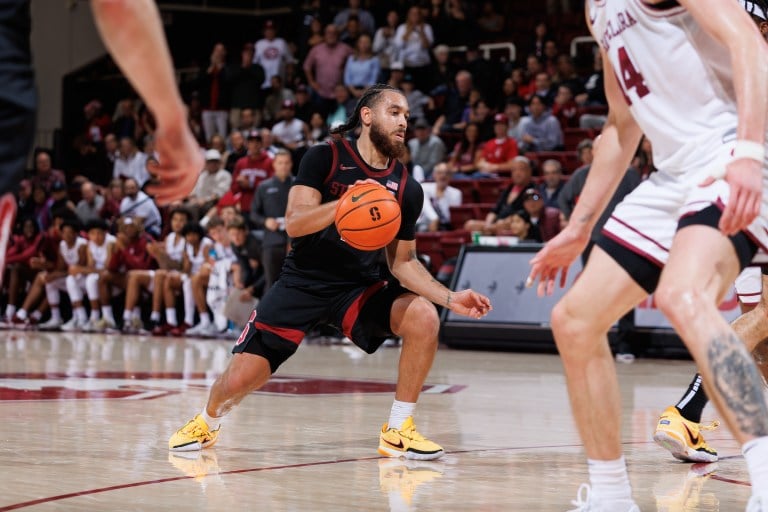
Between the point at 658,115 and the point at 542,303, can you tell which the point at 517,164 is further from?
the point at 658,115

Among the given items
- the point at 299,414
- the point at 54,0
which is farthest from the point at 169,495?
the point at 54,0

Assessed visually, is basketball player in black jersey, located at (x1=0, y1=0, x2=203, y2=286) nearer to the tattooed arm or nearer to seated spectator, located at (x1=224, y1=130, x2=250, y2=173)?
the tattooed arm

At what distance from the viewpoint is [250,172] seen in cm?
1711

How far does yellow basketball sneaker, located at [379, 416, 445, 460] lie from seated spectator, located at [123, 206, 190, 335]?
11304mm

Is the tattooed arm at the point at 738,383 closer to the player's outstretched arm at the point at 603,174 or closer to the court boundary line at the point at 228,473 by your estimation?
the player's outstretched arm at the point at 603,174

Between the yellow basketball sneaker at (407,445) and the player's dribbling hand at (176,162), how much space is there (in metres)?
2.53

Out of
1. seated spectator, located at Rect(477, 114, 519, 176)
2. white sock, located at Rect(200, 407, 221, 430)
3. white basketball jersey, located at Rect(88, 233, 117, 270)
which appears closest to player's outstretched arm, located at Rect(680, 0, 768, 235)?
white sock, located at Rect(200, 407, 221, 430)

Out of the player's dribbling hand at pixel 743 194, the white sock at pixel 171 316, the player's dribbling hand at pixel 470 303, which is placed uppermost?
the player's dribbling hand at pixel 743 194

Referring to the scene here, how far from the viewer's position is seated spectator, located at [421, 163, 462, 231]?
16.0 meters

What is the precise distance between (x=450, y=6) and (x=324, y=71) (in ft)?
7.99

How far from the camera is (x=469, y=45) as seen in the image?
20484 millimetres

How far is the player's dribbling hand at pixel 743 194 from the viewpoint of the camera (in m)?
3.29

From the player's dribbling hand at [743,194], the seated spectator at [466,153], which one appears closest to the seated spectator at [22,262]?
the seated spectator at [466,153]

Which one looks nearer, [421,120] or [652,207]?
[652,207]
